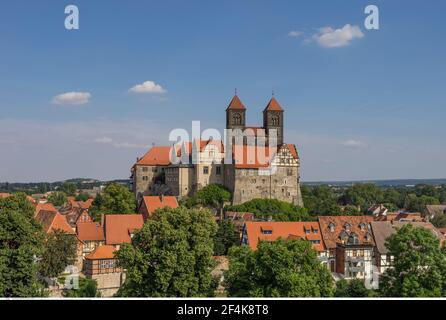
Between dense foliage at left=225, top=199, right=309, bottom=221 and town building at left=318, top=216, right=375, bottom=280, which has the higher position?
dense foliage at left=225, top=199, right=309, bottom=221

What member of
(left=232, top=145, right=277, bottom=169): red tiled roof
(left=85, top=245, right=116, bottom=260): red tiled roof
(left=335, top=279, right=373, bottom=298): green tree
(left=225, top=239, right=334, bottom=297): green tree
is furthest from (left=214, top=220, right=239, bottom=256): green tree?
(left=232, top=145, right=277, bottom=169): red tiled roof

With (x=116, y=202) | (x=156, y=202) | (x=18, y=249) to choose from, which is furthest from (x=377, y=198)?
(x=18, y=249)

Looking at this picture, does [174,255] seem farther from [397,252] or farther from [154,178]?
[154,178]

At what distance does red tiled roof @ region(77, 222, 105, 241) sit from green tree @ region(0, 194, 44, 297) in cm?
836

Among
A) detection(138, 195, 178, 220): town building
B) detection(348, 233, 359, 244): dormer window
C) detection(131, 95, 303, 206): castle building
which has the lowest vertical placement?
detection(348, 233, 359, 244): dormer window

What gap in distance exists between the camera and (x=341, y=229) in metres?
34.7

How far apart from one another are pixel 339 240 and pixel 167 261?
56.4 ft

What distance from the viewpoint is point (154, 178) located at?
57.4 m

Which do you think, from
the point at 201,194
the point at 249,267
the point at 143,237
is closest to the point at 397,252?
the point at 249,267

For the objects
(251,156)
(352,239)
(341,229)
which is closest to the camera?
(352,239)

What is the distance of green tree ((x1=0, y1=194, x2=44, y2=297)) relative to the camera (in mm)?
19828

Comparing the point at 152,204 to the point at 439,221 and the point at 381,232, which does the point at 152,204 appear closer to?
the point at 381,232

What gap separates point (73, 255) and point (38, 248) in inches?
260

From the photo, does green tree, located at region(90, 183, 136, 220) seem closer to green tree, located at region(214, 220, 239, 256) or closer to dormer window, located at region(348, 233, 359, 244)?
green tree, located at region(214, 220, 239, 256)
